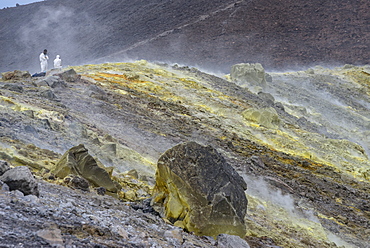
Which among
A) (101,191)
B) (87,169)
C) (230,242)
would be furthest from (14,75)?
(230,242)

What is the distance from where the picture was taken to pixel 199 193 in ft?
15.1

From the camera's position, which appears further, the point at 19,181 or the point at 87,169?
the point at 87,169

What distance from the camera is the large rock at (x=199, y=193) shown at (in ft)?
14.9

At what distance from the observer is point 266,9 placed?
157 feet

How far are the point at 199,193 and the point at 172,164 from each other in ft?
1.56

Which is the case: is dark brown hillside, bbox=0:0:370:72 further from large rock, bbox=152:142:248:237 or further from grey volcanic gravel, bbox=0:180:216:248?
grey volcanic gravel, bbox=0:180:216:248

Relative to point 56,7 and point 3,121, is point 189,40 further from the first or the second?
point 3,121

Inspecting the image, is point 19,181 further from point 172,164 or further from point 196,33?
point 196,33

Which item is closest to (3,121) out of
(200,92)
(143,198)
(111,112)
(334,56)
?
(143,198)

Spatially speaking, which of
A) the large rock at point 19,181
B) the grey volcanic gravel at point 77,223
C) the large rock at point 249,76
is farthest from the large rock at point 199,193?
the large rock at point 249,76

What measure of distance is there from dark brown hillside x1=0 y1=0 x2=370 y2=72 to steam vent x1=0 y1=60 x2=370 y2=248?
21187 millimetres

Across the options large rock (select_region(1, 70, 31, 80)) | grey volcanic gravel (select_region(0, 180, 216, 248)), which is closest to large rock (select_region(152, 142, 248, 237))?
grey volcanic gravel (select_region(0, 180, 216, 248))

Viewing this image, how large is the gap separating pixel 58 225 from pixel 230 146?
738 centimetres

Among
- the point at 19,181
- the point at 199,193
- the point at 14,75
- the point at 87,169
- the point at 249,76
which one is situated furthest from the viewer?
the point at 249,76
